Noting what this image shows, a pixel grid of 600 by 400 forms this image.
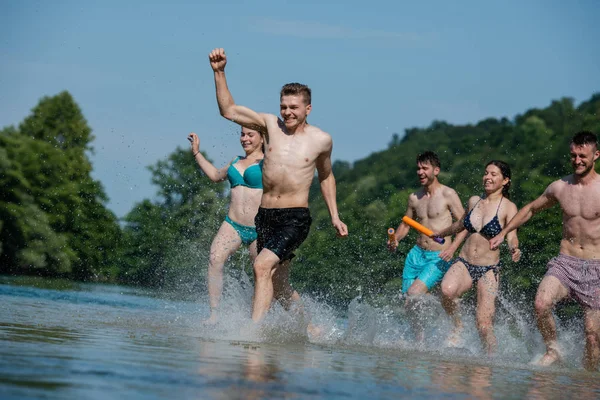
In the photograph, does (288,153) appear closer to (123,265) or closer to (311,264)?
(311,264)

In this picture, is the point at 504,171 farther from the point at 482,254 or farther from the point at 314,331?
the point at 314,331

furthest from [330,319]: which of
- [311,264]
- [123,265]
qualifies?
[123,265]

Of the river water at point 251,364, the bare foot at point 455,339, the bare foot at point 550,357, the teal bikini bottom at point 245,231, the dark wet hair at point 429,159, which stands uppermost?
the dark wet hair at point 429,159

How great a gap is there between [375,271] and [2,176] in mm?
19963

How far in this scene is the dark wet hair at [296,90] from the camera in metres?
8.88

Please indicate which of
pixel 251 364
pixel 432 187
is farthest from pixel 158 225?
pixel 251 364

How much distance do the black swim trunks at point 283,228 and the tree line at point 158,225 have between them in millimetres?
25893

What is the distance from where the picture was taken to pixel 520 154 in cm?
10662

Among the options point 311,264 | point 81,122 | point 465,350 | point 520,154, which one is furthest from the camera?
point 520,154

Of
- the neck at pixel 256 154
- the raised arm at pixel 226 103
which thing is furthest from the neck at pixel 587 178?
the neck at pixel 256 154

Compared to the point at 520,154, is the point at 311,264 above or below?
below

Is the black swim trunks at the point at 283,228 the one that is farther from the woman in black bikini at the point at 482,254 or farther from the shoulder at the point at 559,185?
the woman in black bikini at the point at 482,254

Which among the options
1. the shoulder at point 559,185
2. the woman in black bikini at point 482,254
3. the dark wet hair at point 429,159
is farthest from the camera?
the dark wet hair at point 429,159

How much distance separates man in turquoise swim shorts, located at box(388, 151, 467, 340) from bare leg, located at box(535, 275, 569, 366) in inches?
89.8
